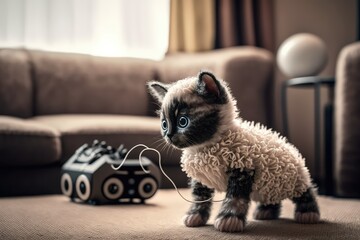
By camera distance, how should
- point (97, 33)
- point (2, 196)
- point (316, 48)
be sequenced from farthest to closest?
1. point (97, 33)
2. point (316, 48)
3. point (2, 196)

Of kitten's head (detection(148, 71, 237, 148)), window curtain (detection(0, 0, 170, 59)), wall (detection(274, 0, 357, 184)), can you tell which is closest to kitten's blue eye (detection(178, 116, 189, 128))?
kitten's head (detection(148, 71, 237, 148))

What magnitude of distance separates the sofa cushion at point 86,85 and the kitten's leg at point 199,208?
1.59 m

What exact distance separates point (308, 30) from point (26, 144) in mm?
2218

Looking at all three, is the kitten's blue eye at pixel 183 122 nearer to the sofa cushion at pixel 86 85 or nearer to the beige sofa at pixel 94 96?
the beige sofa at pixel 94 96

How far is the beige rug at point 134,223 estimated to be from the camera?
1.20 meters

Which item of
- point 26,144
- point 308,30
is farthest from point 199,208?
point 308,30

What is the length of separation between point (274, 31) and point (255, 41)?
171mm

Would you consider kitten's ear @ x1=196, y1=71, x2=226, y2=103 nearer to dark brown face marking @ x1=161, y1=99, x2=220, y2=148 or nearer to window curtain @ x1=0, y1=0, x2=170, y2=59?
dark brown face marking @ x1=161, y1=99, x2=220, y2=148

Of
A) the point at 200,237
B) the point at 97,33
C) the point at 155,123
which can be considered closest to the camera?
the point at 200,237

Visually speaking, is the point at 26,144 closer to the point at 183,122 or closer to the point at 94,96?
the point at 94,96

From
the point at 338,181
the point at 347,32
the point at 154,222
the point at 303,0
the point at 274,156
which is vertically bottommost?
the point at 338,181

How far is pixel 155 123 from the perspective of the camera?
248cm

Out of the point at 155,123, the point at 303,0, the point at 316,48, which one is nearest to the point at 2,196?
the point at 155,123

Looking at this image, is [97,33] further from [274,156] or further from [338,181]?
[274,156]
